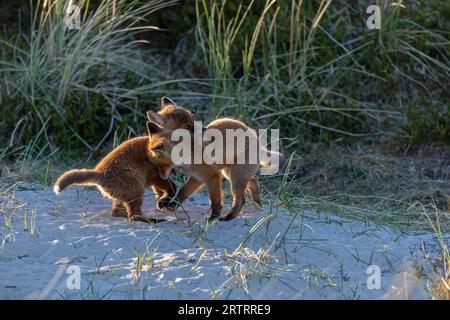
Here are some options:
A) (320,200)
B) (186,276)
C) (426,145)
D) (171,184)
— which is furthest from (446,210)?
(186,276)

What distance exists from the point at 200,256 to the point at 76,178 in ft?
4.40

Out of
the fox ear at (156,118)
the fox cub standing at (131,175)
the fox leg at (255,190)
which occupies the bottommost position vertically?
the fox leg at (255,190)

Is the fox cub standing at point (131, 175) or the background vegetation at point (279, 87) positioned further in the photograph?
the background vegetation at point (279, 87)

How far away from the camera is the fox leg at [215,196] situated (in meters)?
6.99

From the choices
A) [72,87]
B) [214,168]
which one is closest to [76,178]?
[214,168]

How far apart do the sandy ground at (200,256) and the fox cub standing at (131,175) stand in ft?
0.49

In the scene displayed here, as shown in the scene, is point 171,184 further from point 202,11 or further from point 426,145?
point 202,11

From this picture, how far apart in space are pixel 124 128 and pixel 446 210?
11.5 feet

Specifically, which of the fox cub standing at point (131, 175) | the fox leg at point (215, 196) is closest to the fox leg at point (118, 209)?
the fox cub standing at point (131, 175)

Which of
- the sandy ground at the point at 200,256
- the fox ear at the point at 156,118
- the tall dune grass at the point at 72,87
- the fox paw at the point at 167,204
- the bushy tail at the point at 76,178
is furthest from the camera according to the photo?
the tall dune grass at the point at 72,87

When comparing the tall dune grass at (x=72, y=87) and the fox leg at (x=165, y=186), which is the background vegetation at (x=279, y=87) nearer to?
the tall dune grass at (x=72, y=87)

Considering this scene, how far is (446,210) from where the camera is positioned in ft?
26.8

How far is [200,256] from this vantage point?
20.0ft

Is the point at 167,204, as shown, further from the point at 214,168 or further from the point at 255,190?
the point at 255,190
